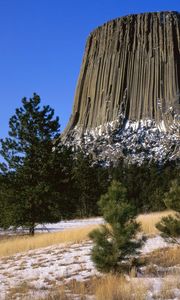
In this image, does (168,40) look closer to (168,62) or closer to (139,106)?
(168,62)

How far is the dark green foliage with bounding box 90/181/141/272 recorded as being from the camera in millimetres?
9609

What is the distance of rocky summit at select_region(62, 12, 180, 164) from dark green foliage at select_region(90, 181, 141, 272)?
71372mm

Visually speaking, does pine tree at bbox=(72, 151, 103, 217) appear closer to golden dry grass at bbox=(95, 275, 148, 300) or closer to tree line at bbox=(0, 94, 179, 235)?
tree line at bbox=(0, 94, 179, 235)

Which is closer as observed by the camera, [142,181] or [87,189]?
[87,189]

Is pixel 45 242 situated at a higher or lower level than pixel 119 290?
higher

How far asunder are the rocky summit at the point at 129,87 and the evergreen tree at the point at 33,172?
184ft

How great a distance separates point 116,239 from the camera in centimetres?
979

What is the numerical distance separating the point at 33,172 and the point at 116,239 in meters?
15.4

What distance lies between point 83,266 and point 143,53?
90.0 metres

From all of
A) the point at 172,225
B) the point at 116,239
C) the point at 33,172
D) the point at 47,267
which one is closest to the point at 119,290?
the point at 116,239

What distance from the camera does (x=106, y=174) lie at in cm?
6241

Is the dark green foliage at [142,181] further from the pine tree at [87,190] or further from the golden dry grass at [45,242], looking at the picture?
the golden dry grass at [45,242]

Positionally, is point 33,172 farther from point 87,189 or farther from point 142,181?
point 142,181

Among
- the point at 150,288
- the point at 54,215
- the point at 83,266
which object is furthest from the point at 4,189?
the point at 150,288
